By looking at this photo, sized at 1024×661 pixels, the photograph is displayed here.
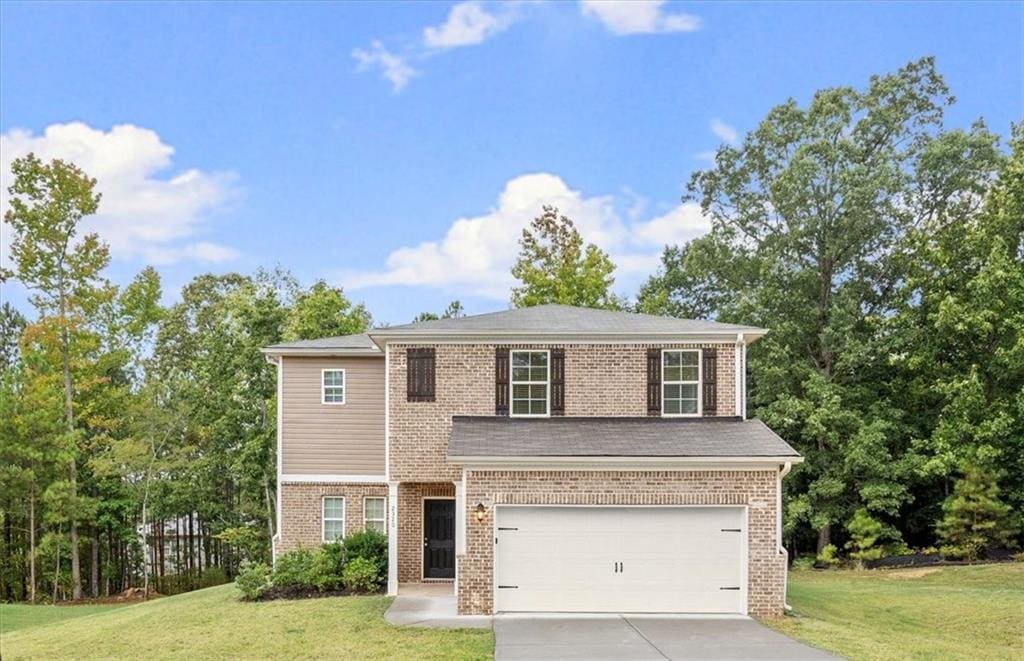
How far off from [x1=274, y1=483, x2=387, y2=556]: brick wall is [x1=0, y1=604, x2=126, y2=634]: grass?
5734mm

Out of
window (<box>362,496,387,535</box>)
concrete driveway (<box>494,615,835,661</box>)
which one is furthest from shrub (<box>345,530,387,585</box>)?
concrete driveway (<box>494,615,835,661</box>)

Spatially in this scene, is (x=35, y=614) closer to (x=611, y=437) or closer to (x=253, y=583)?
(x=253, y=583)

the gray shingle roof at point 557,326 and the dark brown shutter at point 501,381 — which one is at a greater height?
the gray shingle roof at point 557,326

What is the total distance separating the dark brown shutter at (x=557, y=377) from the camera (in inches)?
709

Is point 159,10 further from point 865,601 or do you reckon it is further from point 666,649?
point 865,601

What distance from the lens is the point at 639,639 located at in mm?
12656

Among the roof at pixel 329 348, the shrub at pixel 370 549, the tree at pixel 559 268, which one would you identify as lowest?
the shrub at pixel 370 549

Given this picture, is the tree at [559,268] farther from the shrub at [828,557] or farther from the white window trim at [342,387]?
the white window trim at [342,387]

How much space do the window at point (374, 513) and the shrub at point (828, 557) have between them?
1385cm

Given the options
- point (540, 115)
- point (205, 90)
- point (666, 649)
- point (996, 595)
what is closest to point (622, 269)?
point (540, 115)

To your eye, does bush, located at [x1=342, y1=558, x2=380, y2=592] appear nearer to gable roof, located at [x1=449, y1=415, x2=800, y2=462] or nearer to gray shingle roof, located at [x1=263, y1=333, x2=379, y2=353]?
gable roof, located at [x1=449, y1=415, x2=800, y2=462]

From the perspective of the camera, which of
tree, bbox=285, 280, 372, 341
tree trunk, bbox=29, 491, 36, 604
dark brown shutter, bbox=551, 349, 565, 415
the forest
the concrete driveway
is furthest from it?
tree, bbox=285, 280, 372, 341

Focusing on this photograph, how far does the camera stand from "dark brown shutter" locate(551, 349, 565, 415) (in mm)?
18000

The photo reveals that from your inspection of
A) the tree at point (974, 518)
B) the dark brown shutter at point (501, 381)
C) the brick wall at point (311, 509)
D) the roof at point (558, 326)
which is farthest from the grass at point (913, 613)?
the brick wall at point (311, 509)
